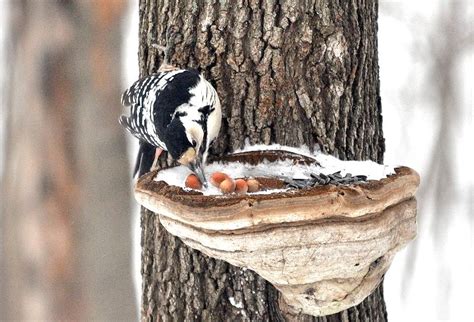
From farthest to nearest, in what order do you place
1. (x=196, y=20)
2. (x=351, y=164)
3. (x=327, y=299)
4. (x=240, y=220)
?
(x=196, y=20), (x=351, y=164), (x=327, y=299), (x=240, y=220)

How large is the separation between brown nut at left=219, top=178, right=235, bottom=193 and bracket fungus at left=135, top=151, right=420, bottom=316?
0.45 ft

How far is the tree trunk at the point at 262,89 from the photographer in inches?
89.0

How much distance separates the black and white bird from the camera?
2229 mm

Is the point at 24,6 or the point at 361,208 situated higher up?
the point at 24,6

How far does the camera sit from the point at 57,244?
5.15 metres

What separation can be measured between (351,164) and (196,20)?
0.69 meters

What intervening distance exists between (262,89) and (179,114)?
32 cm

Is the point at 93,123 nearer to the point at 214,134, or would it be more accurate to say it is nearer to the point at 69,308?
the point at 69,308

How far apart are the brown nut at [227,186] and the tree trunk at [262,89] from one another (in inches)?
11.8

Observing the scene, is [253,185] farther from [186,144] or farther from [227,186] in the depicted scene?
[186,144]

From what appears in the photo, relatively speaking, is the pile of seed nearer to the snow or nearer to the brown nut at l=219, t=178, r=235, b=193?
the snow

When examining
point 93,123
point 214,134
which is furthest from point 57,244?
point 214,134

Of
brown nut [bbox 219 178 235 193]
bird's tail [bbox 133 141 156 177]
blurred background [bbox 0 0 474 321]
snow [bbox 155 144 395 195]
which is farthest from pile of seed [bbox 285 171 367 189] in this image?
blurred background [bbox 0 0 474 321]

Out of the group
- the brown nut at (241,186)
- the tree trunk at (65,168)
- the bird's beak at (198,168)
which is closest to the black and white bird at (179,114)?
the bird's beak at (198,168)
